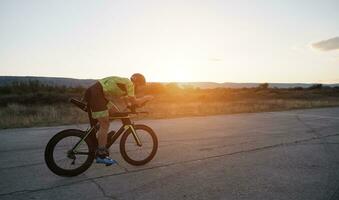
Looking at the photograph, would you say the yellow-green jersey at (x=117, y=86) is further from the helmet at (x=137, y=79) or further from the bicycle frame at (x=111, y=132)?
the bicycle frame at (x=111, y=132)

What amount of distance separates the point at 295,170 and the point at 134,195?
327cm

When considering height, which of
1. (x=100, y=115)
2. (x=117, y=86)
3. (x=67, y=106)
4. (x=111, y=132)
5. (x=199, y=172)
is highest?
(x=117, y=86)

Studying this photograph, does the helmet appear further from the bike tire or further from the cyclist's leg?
the bike tire

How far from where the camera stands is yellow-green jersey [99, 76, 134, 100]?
19.7 feet

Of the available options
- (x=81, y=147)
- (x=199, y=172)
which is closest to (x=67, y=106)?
(x=81, y=147)

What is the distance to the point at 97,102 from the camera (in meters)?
6.02

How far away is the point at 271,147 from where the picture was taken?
8555 mm

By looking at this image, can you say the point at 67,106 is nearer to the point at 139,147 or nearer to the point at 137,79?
the point at 139,147

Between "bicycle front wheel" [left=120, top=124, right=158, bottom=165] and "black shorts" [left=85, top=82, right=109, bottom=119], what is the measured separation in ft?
2.55

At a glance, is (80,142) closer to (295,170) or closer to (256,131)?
(295,170)

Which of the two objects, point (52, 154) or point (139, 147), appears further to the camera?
point (139, 147)

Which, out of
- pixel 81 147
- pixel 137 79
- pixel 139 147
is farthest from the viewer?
pixel 139 147

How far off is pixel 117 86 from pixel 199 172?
2178 mm

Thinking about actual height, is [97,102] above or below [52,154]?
above
